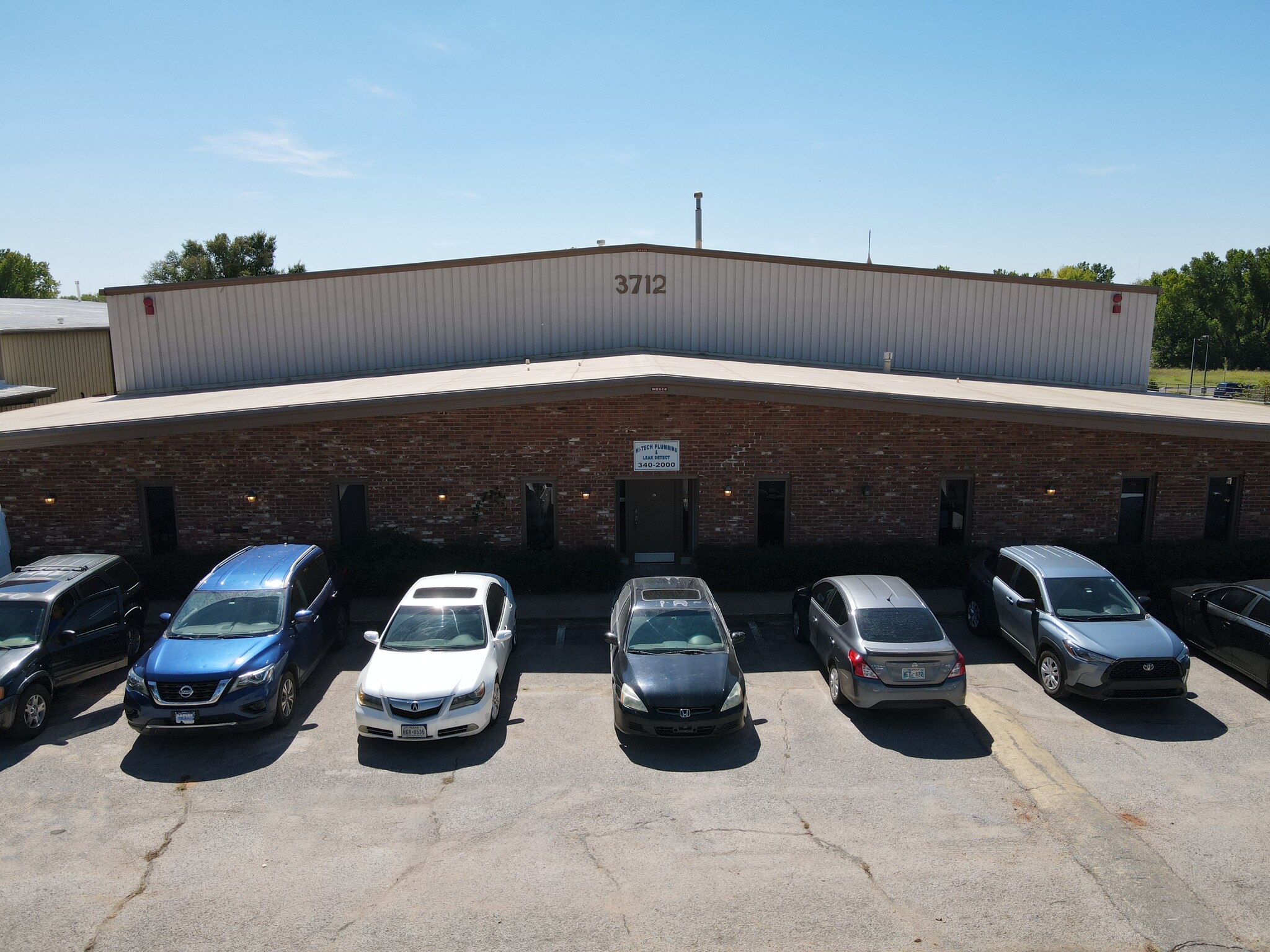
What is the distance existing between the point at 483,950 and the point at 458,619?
16.7 feet

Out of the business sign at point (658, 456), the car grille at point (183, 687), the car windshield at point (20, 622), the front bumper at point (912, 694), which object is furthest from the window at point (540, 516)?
the car windshield at point (20, 622)

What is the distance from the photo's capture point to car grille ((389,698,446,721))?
31.8 feet

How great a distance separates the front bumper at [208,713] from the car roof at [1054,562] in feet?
35.7

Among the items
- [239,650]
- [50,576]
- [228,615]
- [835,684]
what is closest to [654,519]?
[835,684]

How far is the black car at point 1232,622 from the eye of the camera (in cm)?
1155

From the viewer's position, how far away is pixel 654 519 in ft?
54.7

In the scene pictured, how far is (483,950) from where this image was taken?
21.5ft

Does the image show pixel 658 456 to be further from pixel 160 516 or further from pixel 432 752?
pixel 160 516

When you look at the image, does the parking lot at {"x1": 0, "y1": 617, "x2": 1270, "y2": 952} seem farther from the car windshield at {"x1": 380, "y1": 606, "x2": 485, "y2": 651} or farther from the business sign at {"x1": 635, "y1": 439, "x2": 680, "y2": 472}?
the business sign at {"x1": 635, "y1": 439, "x2": 680, "y2": 472}

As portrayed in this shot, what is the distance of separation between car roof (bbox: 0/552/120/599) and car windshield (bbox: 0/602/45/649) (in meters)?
0.12

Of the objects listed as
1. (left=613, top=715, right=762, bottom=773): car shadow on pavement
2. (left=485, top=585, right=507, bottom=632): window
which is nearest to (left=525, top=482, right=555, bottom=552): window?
(left=485, top=585, right=507, bottom=632): window

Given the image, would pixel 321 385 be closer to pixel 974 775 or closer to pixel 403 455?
pixel 403 455

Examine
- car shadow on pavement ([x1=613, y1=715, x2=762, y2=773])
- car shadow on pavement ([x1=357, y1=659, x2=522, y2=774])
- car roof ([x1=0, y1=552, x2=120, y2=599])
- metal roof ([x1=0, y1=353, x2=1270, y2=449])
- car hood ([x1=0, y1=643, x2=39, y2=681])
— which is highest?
metal roof ([x1=0, y1=353, x2=1270, y2=449])

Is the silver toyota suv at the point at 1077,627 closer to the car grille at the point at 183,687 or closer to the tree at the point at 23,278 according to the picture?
the car grille at the point at 183,687
